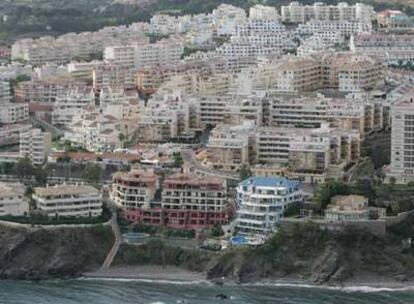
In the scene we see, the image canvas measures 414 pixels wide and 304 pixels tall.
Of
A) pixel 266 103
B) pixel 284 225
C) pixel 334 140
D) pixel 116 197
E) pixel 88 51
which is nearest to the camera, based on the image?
pixel 284 225

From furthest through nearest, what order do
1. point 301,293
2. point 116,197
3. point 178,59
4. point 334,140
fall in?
point 178,59 → point 334,140 → point 116,197 → point 301,293

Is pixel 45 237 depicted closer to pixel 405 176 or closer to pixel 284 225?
pixel 284 225

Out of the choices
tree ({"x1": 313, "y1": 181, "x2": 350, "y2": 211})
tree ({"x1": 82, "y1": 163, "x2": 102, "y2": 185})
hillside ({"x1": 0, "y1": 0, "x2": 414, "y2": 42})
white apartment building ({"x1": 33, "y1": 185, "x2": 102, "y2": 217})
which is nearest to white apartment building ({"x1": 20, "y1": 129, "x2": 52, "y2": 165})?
tree ({"x1": 82, "y1": 163, "x2": 102, "y2": 185})

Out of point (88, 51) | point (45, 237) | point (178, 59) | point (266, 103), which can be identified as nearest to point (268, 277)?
point (45, 237)

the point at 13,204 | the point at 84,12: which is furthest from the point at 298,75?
the point at 84,12

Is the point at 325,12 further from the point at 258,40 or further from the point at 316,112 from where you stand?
the point at 316,112
